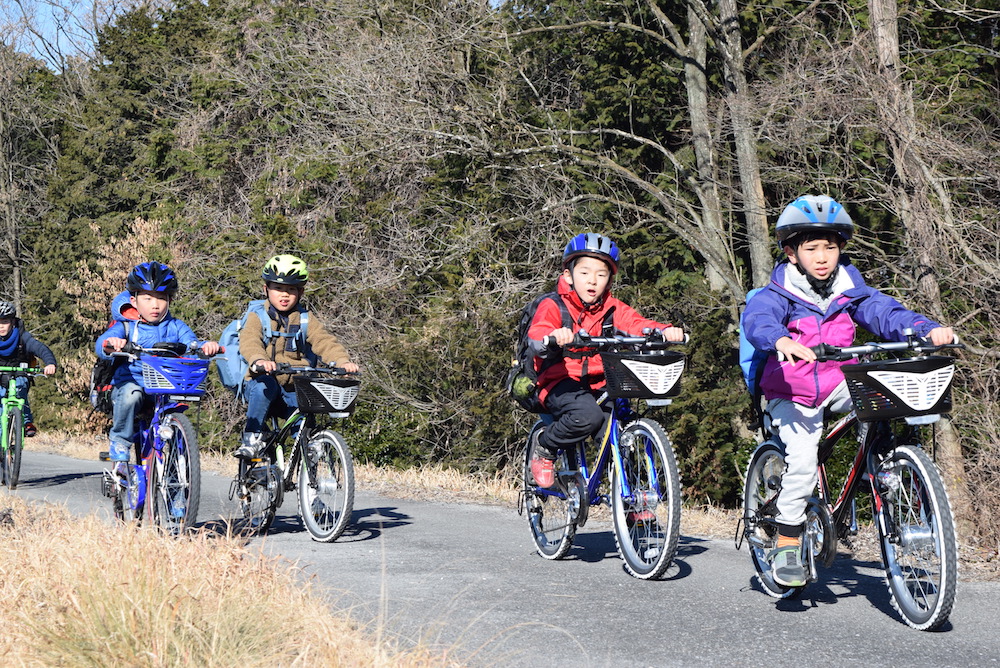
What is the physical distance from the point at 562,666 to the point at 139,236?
2630 centimetres

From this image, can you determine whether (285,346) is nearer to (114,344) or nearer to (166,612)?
(114,344)

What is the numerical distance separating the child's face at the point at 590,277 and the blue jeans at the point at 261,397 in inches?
95.8

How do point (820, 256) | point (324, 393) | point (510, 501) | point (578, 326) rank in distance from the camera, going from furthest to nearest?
point (510, 501)
point (324, 393)
point (578, 326)
point (820, 256)

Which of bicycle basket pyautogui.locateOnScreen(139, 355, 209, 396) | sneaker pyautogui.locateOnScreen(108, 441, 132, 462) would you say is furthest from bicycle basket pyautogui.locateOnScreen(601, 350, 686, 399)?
sneaker pyautogui.locateOnScreen(108, 441, 132, 462)

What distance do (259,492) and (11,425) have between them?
576 centimetres

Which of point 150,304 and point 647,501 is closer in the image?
point 647,501

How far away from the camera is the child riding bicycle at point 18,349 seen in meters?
12.7

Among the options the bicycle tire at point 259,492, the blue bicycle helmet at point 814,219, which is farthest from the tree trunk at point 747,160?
the blue bicycle helmet at point 814,219

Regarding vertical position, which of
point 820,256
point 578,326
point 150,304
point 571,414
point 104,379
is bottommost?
point 571,414

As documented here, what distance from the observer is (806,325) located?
5.66 meters

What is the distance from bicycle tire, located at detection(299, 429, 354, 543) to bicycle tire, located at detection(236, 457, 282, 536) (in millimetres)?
190

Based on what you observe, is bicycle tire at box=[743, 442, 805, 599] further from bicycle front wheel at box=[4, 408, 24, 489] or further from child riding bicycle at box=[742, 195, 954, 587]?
bicycle front wheel at box=[4, 408, 24, 489]

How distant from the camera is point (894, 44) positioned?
13.7 meters

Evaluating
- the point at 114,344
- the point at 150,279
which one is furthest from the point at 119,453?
the point at 150,279
